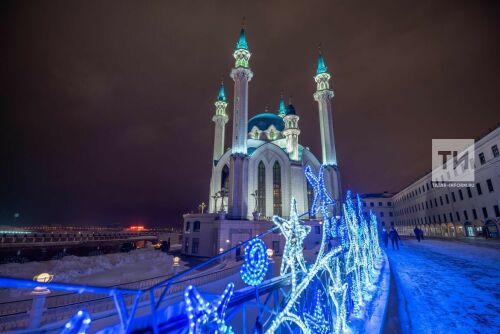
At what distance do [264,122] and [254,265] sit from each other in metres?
47.9

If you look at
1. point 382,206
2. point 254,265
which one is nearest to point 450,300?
point 254,265

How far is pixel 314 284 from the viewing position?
3.81 meters

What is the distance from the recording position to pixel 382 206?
6331cm

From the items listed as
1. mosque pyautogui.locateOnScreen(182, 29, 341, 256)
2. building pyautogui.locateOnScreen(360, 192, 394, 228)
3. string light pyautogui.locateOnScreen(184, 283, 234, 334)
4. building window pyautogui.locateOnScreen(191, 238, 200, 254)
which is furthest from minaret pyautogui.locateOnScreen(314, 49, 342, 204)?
string light pyautogui.locateOnScreen(184, 283, 234, 334)

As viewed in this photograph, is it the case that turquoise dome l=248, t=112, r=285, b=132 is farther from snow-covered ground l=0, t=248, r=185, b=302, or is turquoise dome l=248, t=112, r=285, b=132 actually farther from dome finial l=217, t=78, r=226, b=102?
snow-covered ground l=0, t=248, r=185, b=302

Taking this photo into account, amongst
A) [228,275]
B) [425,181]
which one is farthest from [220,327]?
[425,181]

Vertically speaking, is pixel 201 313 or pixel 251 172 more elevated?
pixel 251 172

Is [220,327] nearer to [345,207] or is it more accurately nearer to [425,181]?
[345,207]

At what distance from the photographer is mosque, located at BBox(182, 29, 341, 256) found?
2912cm

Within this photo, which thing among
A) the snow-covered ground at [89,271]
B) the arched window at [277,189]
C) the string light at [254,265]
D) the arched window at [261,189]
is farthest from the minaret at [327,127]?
the string light at [254,265]

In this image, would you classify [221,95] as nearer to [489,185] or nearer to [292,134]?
[292,134]

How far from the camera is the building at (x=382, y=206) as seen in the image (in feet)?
204

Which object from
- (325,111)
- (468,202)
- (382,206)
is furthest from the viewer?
(382,206)

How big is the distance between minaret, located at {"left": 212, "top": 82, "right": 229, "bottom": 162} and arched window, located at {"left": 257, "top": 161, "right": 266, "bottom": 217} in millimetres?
9800
